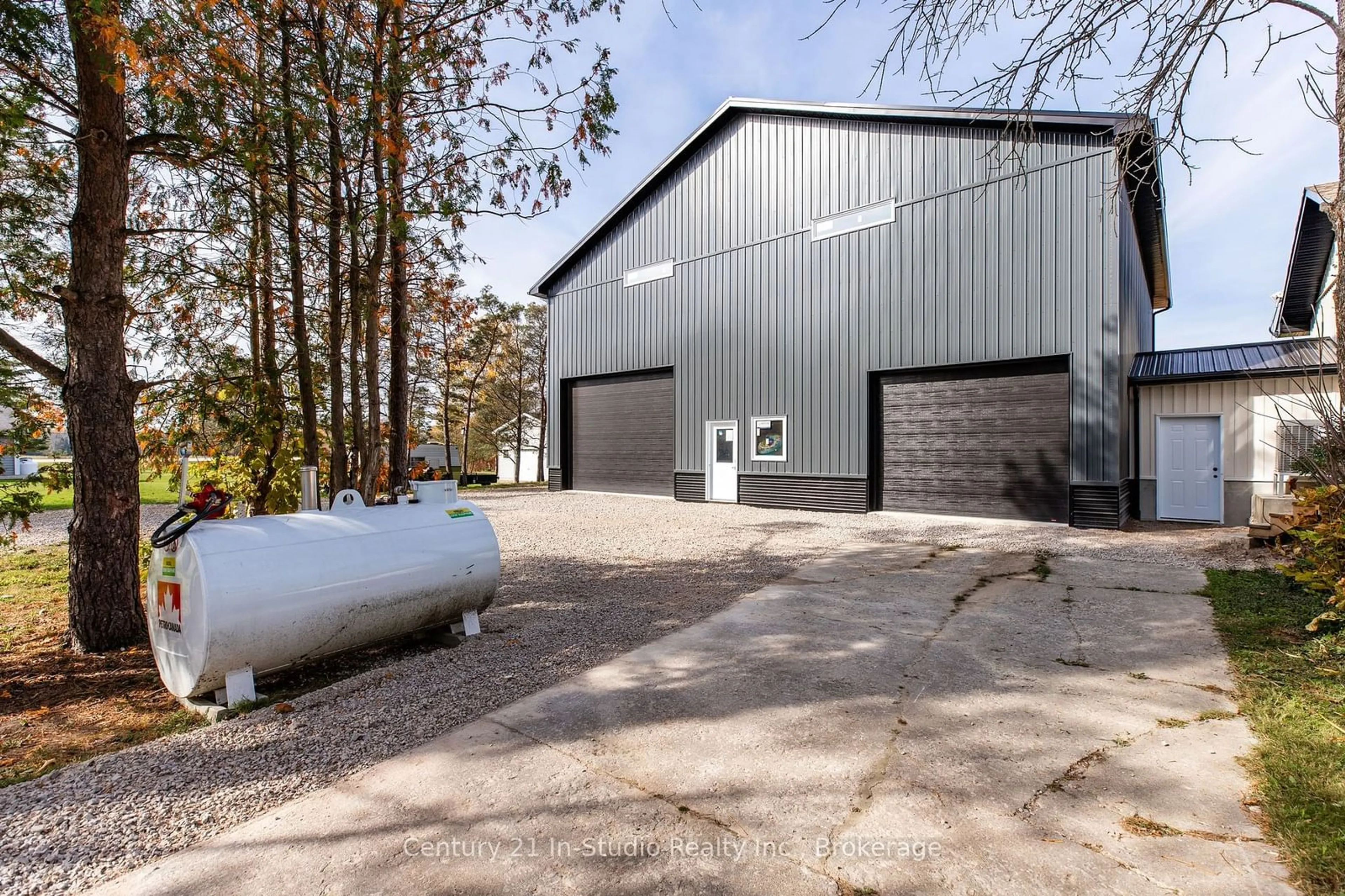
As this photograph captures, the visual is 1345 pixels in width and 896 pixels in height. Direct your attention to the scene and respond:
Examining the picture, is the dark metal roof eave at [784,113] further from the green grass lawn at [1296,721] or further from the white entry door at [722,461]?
the white entry door at [722,461]

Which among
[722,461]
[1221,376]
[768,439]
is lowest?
[722,461]

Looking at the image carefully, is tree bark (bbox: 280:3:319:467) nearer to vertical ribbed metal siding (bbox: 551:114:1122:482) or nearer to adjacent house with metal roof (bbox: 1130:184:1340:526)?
vertical ribbed metal siding (bbox: 551:114:1122:482)

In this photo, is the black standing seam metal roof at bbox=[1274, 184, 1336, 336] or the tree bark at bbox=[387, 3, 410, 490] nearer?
the tree bark at bbox=[387, 3, 410, 490]

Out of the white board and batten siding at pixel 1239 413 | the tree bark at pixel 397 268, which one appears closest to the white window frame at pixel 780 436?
the white board and batten siding at pixel 1239 413

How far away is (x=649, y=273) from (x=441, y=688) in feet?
43.7

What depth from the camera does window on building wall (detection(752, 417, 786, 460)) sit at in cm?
1308

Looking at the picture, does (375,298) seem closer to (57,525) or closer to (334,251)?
(334,251)

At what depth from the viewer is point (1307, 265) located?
12055mm

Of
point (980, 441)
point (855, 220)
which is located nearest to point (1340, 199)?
point (980, 441)

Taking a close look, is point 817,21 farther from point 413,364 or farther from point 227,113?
point 413,364

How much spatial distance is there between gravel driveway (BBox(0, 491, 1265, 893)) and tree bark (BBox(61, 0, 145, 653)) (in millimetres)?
1963

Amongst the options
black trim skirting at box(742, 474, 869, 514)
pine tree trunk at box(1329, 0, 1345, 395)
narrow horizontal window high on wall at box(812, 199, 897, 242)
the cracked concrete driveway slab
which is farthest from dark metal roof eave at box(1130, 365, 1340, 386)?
the cracked concrete driveway slab

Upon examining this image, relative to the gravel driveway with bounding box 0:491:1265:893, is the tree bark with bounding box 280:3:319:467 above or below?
above

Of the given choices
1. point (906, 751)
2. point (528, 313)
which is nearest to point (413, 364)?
point (528, 313)
